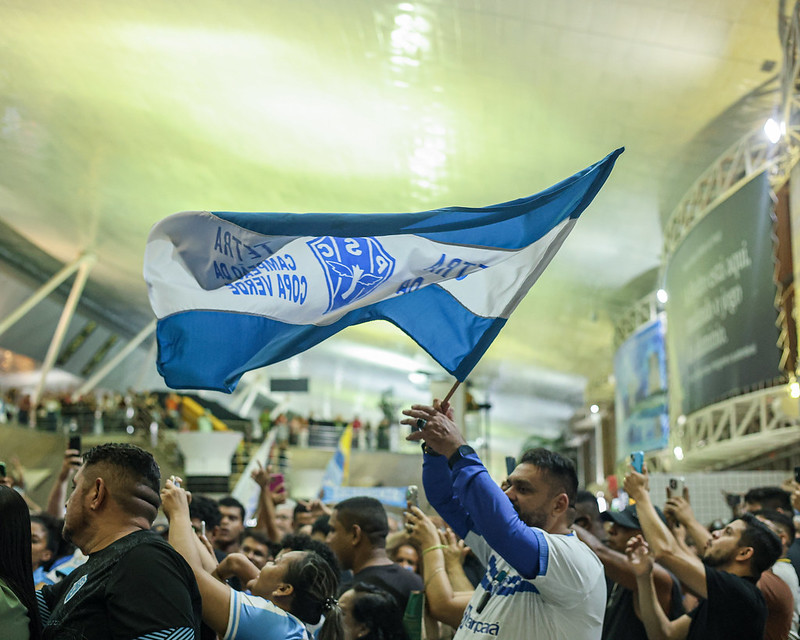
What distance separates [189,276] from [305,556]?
56.7 inches

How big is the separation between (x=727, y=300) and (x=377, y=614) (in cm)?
1088

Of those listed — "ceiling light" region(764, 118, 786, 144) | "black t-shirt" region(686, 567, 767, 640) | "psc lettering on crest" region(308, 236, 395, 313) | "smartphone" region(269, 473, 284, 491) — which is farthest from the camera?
"ceiling light" region(764, 118, 786, 144)

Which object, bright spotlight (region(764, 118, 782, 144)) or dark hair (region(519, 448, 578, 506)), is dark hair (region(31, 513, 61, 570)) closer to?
dark hair (region(519, 448, 578, 506))

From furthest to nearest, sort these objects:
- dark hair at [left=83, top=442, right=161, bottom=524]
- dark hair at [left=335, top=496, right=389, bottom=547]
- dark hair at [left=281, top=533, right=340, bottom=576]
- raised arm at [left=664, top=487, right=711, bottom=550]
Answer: dark hair at [left=335, top=496, right=389, bottom=547] < raised arm at [left=664, top=487, right=711, bottom=550] < dark hair at [left=281, top=533, right=340, bottom=576] < dark hair at [left=83, top=442, right=161, bottom=524]

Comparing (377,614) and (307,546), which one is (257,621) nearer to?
(307,546)

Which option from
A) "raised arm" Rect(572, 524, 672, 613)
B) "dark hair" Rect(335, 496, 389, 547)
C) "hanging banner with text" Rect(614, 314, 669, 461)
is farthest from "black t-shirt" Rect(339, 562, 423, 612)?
"hanging banner with text" Rect(614, 314, 669, 461)

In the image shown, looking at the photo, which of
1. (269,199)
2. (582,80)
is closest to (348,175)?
(269,199)

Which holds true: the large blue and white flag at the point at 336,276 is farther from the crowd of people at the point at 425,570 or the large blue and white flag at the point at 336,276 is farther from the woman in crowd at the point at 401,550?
the woman in crowd at the point at 401,550

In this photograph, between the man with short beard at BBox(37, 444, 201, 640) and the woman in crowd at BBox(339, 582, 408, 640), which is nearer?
the man with short beard at BBox(37, 444, 201, 640)

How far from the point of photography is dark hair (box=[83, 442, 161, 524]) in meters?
2.87

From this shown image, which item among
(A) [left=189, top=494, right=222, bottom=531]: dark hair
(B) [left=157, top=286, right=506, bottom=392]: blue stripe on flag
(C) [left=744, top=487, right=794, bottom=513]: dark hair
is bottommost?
(A) [left=189, top=494, right=222, bottom=531]: dark hair

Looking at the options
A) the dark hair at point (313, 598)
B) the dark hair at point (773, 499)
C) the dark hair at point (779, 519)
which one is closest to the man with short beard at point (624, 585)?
the dark hair at point (779, 519)

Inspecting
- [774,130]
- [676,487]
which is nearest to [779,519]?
[676,487]

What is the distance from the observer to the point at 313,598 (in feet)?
11.0
